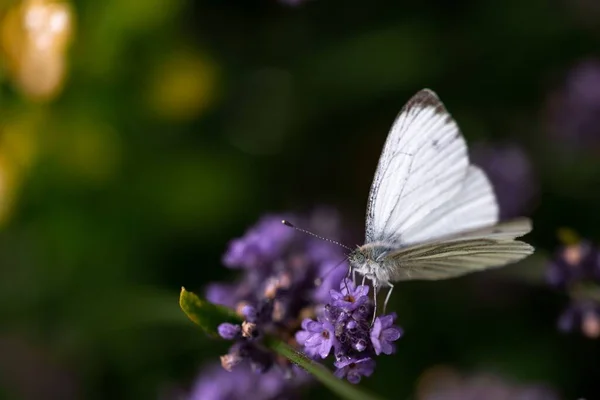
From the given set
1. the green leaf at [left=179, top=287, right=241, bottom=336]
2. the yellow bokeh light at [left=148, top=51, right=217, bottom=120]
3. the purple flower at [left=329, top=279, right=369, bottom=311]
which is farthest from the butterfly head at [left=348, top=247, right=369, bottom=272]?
the yellow bokeh light at [left=148, top=51, right=217, bottom=120]

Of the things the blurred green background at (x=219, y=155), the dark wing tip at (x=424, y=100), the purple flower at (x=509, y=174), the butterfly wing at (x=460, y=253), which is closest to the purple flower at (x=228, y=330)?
the butterfly wing at (x=460, y=253)

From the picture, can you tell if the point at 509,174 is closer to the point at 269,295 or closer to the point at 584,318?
the point at 584,318

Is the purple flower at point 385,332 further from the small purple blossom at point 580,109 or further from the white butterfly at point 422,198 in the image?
the small purple blossom at point 580,109

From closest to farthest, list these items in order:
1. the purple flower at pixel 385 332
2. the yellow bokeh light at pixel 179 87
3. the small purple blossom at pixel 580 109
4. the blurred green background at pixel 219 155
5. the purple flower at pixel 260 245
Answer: the purple flower at pixel 385 332 < the purple flower at pixel 260 245 < the blurred green background at pixel 219 155 < the small purple blossom at pixel 580 109 < the yellow bokeh light at pixel 179 87

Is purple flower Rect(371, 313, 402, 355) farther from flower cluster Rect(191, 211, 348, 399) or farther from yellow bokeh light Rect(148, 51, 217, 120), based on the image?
yellow bokeh light Rect(148, 51, 217, 120)

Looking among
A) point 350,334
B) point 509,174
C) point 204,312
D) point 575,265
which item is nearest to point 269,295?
Result: point 204,312
